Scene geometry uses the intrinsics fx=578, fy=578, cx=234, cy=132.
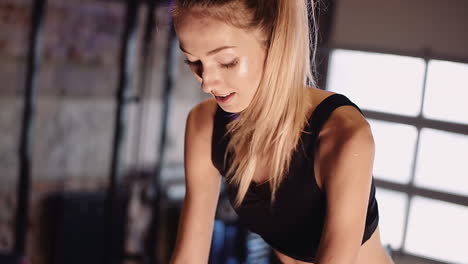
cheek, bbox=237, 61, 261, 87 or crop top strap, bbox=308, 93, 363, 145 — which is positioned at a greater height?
cheek, bbox=237, 61, 261, 87

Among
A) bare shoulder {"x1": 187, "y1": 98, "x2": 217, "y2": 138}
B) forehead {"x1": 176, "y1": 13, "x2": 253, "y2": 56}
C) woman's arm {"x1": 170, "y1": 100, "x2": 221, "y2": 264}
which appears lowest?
Result: woman's arm {"x1": 170, "y1": 100, "x2": 221, "y2": 264}

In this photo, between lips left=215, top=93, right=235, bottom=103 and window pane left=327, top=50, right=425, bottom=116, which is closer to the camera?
lips left=215, top=93, right=235, bottom=103

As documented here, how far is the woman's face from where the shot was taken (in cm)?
97

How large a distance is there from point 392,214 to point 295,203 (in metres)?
3.78

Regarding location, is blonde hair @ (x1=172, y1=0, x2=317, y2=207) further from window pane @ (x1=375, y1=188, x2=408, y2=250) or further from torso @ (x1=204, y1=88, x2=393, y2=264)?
window pane @ (x1=375, y1=188, x2=408, y2=250)

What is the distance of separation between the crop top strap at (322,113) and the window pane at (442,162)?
360 cm

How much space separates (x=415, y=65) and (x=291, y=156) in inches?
144

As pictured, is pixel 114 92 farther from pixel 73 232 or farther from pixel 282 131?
pixel 282 131

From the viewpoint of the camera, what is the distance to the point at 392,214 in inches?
184

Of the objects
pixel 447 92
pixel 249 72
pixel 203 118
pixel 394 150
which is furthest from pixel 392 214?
pixel 249 72

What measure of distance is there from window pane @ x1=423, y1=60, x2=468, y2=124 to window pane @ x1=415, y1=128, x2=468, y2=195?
0.14 m

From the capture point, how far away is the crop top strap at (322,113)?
1048 millimetres

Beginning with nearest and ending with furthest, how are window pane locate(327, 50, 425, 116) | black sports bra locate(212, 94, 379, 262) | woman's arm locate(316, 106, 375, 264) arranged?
woman's arm locate(316, 106, 375, 264) → black sports bra locate(212, 94, 379, 262) → window pane locate(327, 50, 425, 116)

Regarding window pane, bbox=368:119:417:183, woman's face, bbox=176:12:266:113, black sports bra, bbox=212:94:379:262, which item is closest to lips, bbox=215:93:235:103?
woman's face, bbox=176:12:266:113
